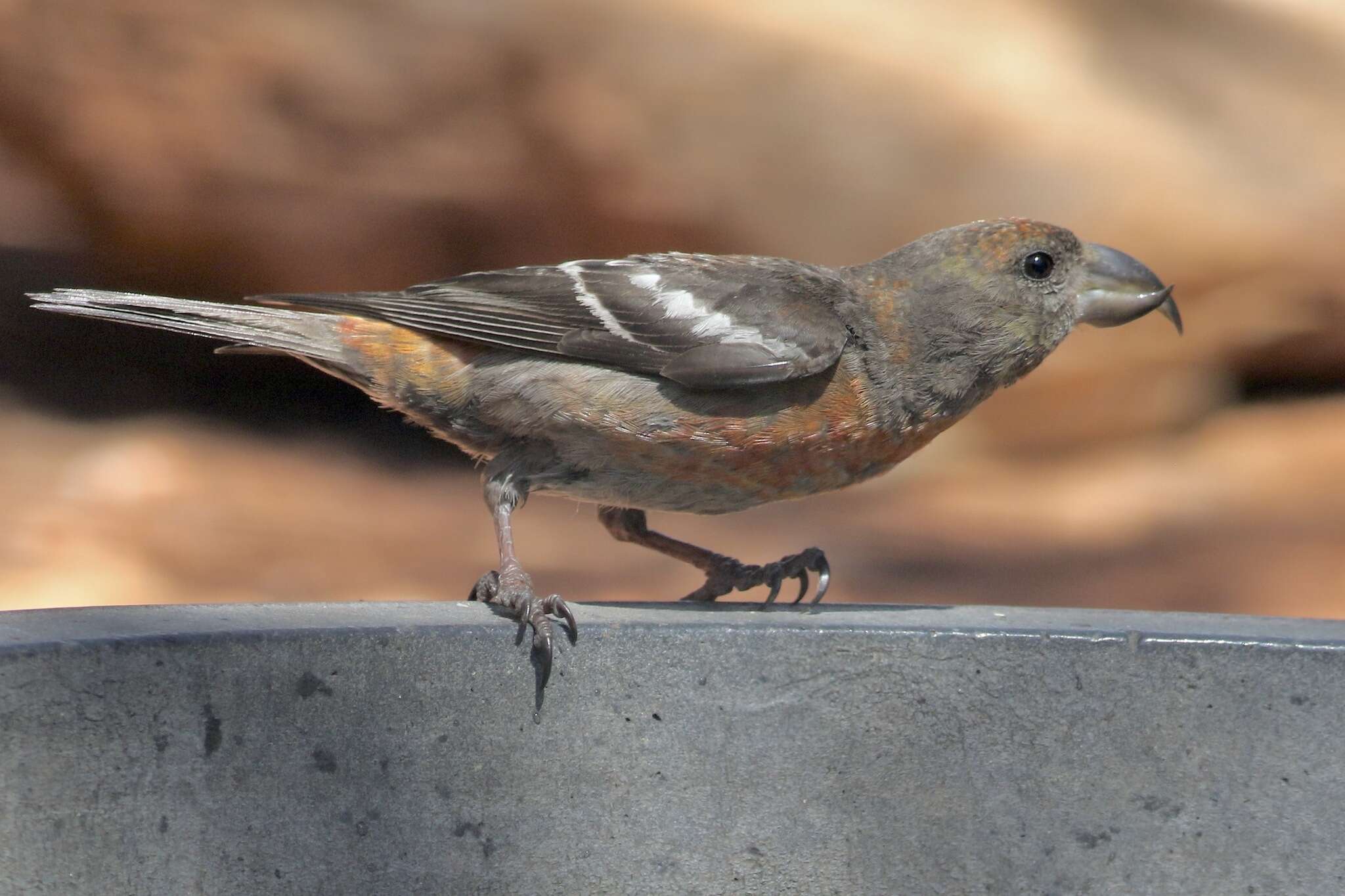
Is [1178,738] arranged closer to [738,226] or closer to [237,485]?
[738,226]

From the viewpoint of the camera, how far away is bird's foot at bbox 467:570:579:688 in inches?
89.0

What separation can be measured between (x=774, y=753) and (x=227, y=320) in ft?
6.57

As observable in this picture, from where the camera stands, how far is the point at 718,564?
372 centimetres

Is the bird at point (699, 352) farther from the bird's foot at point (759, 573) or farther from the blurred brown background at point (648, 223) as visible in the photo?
the blurred brown background at point (648, 223)

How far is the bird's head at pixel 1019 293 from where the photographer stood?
3.53 meters

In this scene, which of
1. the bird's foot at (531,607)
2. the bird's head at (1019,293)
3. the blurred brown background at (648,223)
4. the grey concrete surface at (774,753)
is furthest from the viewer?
the blurred brown background at (648,223)

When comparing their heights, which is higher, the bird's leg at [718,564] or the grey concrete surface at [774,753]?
the bird's leg at [718,564]

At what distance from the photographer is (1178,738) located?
221 centimetres

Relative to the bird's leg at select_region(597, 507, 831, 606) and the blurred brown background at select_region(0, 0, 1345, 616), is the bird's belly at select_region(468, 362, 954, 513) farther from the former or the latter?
the blurred brown background at select_region(0, 0, 1345, 616)

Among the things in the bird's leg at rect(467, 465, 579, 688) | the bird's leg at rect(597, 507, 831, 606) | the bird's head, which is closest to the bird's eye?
the bird's head

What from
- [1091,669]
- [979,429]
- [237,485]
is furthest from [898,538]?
[1091,669]

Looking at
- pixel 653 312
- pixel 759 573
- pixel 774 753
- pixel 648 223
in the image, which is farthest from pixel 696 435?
pixel 648 223

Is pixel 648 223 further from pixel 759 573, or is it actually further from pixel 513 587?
pixel 513 587

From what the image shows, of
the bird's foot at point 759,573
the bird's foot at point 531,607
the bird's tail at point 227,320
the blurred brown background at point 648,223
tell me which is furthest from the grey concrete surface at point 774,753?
the blurred brown background at point 648,223
